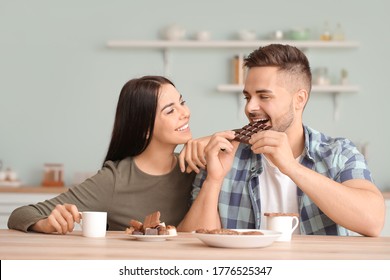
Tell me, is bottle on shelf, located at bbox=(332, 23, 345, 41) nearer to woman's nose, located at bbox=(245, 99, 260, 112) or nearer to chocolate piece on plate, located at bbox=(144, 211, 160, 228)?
woman's nose, located at bbox=(245, 99, 260, 112)

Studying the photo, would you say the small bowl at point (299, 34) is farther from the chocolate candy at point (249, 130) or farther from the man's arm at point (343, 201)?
the man's arm at point (343, 201)

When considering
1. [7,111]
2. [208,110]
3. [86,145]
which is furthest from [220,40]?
[7,111]

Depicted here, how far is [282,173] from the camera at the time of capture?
2625 millimetres

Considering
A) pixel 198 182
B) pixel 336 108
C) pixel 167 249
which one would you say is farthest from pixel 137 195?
pixel 336 108

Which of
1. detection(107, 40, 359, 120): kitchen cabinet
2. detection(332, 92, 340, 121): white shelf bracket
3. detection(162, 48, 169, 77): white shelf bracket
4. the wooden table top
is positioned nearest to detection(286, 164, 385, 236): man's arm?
the wooden table top

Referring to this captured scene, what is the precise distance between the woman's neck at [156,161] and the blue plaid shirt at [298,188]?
0.15 m

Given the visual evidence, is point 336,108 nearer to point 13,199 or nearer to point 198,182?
point 13,199

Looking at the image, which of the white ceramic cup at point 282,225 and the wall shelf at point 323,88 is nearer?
the white ceramic cup at point 282,225

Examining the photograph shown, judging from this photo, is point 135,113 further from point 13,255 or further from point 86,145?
point 86,145

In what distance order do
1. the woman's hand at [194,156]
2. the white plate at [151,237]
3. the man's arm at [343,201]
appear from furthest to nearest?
the woman's hand at [194,156], the man's arm at [343,201], the white plate at [151,237]

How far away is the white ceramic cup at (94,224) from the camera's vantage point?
2164 mm

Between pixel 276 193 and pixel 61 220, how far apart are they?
852 millimetres

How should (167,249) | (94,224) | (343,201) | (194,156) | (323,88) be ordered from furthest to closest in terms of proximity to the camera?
(323,88) → (194,156) → (343,201) → (94,224) → (167,249)

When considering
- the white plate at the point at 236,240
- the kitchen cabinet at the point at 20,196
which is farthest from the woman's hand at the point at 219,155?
the kitchen cabinet at the point at 20,196
